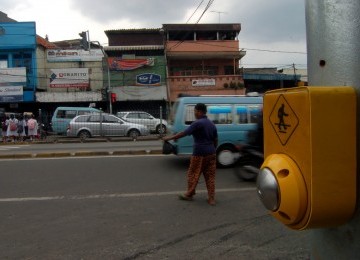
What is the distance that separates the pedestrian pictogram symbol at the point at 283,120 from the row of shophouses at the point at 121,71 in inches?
1175

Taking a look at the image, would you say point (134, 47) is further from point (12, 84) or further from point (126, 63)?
point (12, 84)

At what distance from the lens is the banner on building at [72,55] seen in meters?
33.6

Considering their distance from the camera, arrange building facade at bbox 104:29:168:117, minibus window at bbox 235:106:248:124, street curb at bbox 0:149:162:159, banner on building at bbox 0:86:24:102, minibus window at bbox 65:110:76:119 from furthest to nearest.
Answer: building facade at bbox 104:29:168:117 → banner on building at bbox 0:86:24:102 → minibus window at bbox 65:110:76:119 → street curb at bbox 0:149:162:159 → minibus window at bbox 235:106:248:124

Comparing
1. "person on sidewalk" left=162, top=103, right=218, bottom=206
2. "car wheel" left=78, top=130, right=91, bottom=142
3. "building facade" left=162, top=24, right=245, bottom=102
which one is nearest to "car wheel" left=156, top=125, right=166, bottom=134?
"car wheel" left=78, top=130, right=91, bottom=142

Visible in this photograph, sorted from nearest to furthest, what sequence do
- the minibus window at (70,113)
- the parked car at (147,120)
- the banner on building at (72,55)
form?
the parked car at (147,120), the minibus window at (70,113), the banner on building at (72,55)

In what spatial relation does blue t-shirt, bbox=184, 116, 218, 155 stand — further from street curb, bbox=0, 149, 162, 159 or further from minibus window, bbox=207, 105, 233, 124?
street curb, bbox=0, 149, 162, 159

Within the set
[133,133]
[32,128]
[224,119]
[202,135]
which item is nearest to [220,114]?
[224,119]

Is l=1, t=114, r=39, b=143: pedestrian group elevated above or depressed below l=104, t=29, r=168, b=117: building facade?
below

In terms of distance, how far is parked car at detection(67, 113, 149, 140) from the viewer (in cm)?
2139

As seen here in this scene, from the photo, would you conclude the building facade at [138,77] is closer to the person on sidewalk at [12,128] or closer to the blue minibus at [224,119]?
the person on sidewalk at [12,128]

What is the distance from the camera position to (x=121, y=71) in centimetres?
3281

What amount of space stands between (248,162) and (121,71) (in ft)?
83.2


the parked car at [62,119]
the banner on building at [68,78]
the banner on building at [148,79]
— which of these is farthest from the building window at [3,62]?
the banner on building at [148,79]

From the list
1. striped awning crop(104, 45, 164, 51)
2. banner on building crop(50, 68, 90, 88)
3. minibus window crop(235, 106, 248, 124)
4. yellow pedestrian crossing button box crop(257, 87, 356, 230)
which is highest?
striped awning crop(104, 45, 164, 51)
